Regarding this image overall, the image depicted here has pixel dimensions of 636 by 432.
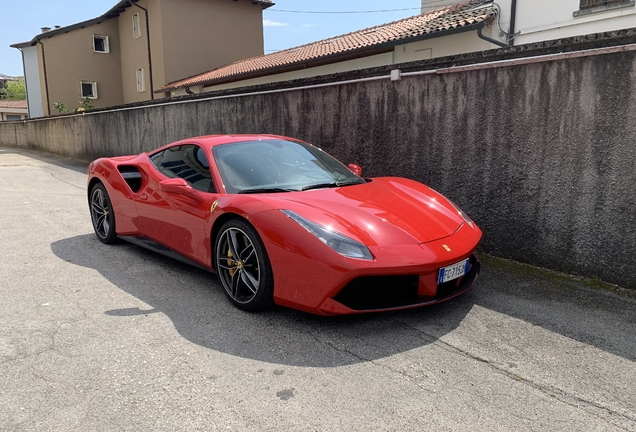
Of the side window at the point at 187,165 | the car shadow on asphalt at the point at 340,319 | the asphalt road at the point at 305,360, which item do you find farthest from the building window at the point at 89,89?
the car shadow on asphalt at the point at 340,319

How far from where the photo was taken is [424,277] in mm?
2881

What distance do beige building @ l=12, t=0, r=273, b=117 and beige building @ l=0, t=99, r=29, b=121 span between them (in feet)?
67.3

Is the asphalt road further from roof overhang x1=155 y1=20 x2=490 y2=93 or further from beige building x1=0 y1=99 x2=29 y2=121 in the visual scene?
beige building x1=0 y1=99 x2=29 y2=121

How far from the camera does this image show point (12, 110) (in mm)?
48250

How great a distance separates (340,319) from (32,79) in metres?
38.6

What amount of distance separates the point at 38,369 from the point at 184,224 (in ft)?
5.08

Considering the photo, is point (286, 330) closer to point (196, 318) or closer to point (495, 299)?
point (196, 318)

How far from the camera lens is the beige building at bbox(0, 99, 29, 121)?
48.1 metres

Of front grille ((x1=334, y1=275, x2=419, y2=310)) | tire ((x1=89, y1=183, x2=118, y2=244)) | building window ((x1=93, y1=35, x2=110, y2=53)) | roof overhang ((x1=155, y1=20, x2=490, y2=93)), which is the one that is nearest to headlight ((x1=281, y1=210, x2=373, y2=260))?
front grille ((x1=334, y1=275, x2=419, y2=310))

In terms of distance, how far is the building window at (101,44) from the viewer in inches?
1141

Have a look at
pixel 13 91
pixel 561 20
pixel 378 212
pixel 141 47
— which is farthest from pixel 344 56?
pixel 13 91

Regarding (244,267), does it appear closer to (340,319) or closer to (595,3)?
(340,319)

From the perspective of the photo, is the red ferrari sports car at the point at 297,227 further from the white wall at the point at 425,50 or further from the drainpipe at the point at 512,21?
the drainpipe at the point at 512,21

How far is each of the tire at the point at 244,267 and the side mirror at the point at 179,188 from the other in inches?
17.8
